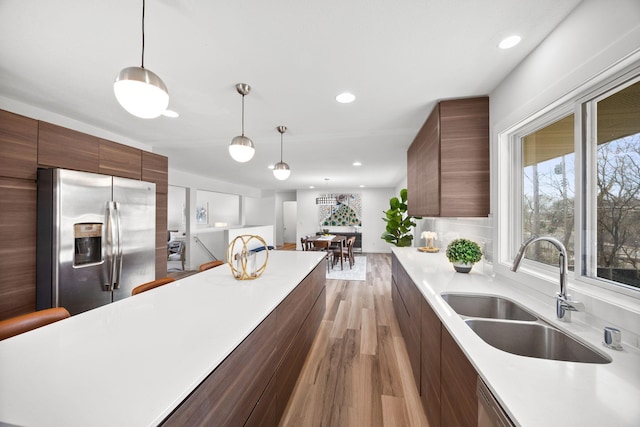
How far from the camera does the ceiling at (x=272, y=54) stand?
4.24 feet

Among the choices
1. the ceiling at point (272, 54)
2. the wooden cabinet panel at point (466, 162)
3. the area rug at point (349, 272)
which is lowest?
the area rug at point (349, 272)

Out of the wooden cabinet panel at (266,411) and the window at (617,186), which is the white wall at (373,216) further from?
the wooden cabinet panel at (266,411)


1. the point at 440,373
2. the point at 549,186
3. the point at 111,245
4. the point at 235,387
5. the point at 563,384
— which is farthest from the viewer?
the point at 111,245

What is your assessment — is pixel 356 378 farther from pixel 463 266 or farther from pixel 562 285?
pixel 562 285

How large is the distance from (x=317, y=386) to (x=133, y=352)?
1.59 meters

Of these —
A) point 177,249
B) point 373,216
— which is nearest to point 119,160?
point 177,249

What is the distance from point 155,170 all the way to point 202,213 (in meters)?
5.98

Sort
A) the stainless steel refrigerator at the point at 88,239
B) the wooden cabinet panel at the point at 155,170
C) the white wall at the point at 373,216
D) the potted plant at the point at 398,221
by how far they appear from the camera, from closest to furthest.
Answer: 1. the stainless steel refrigerator at the point at 88,239
2. the wooden cabinet panel at the point at 155,170
3. the potted plant at the point at 398,221
4. the white wall at the point at 373,216

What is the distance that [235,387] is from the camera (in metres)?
0.98

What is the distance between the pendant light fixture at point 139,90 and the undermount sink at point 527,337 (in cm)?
187

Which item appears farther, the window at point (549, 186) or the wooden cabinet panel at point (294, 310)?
the wooden cabinet panel at point (294, 310)

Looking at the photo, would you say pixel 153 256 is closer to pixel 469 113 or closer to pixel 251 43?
pixel 251 43

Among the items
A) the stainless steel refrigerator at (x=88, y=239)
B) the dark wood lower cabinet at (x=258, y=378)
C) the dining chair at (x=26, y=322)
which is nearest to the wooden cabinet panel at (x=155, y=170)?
the stainless steel refrigerator at (x=88, y=239)

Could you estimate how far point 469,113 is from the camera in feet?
7.26
